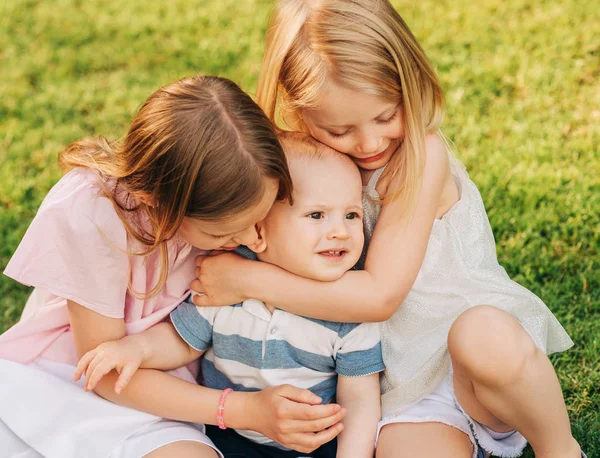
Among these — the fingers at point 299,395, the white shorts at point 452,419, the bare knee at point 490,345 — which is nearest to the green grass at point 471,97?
the white shorts at point 452,419

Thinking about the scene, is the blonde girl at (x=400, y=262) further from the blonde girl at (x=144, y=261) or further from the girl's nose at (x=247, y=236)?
the blonde girl at (x=144, y=261)

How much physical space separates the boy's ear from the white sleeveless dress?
1.12 feet

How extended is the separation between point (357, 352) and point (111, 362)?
738mm

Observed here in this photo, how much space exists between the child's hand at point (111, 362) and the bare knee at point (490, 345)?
0.94 meters

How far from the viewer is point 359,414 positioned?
2430mm

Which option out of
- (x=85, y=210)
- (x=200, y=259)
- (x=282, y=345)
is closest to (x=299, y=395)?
(x=282, y=345)

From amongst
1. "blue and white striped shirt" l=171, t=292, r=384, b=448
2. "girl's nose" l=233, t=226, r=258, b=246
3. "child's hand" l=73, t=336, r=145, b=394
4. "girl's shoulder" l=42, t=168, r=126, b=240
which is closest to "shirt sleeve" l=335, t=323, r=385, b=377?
"blue and white striped shirt" l=171, t=292, r=384, b=448

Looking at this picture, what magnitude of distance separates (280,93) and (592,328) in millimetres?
1495

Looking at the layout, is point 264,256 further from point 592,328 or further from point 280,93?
point 592,328

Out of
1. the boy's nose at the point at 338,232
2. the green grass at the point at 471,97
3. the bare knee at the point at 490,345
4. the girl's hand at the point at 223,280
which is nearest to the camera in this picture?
the bare knee at the point at 490,345

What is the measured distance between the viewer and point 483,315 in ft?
7.18

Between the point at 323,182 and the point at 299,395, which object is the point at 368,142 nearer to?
the point at 323,182

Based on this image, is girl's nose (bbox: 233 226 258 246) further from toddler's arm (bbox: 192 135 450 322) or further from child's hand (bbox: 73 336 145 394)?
child's hand (bbox: 73 336 145 394)

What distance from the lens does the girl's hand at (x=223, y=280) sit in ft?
8.09
